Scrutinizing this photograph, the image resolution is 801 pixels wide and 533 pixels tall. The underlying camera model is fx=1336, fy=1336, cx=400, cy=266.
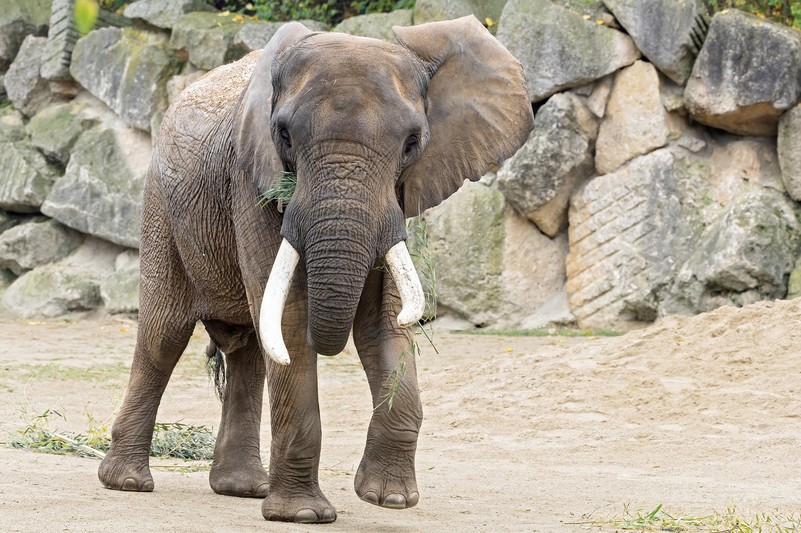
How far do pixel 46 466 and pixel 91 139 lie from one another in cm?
1049

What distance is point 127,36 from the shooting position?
55.7 ft

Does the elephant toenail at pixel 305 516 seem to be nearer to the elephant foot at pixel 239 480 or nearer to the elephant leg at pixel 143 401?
the elephant foot at pixel 239 480

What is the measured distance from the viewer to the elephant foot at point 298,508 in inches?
209

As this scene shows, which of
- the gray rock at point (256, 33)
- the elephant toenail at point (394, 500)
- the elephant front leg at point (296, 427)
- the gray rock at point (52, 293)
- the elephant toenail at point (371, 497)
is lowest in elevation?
the gray rock at point (52, 293)

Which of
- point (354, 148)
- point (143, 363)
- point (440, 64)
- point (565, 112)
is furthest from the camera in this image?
point (565, 112)

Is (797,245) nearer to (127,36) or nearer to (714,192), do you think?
(714,192)

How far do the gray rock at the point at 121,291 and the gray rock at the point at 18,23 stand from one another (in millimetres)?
4281

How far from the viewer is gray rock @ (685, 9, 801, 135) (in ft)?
41.5

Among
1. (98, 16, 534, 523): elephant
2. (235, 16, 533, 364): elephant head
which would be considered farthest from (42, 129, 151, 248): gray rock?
(235, 16, 533, 364): elephant head

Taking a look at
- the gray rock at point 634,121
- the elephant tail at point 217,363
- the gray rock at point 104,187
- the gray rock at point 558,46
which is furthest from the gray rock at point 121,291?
the elephant tail at point 217,363

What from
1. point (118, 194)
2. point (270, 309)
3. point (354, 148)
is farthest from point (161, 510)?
point (118, 194)

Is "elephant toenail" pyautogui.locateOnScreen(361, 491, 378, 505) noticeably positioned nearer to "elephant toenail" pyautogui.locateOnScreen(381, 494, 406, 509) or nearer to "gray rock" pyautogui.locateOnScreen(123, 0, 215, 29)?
"elephant toenail" pyautogui.locateOnScreen(381, 494, 406, 509)

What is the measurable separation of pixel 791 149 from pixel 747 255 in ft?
3.66

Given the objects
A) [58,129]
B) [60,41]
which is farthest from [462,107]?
[60,41]
